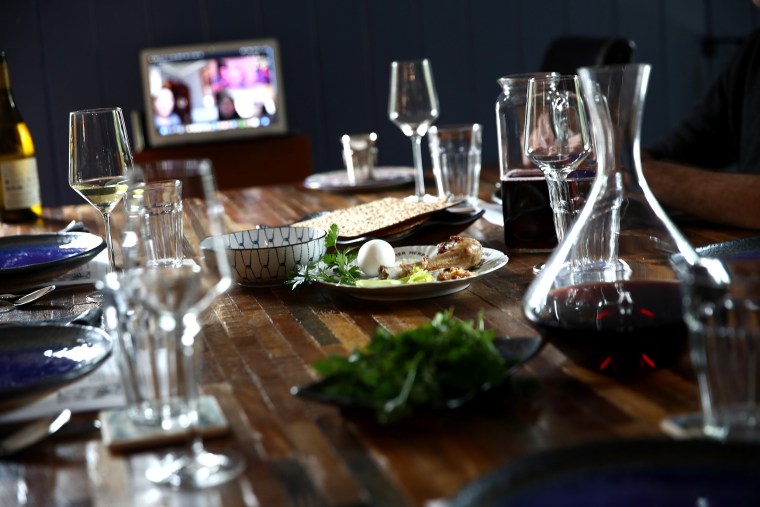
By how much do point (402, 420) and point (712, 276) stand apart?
289mm

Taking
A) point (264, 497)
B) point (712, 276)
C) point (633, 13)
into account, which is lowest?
point (264, 497)

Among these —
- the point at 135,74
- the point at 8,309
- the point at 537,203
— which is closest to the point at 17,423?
the point at 8,309

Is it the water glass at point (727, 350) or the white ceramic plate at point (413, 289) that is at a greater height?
the water glass at point (727, 350)

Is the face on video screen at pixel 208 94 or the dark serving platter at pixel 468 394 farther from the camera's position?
the face on video screen at pixel 208 94

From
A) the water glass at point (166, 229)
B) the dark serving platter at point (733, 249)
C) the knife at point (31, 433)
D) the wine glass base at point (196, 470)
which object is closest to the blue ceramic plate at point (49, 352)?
the knife at point (31, 433)

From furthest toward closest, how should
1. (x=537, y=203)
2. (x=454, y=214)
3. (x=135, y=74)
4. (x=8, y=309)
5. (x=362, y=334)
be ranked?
1. (x=135, y=74)
2. (x=454, y=214)
3. (x=537, y=203)
4. (x=8, y=309)
5. (x=362, y=334)

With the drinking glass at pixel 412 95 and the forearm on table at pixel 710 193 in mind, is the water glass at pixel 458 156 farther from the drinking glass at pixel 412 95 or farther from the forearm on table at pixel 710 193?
the forearm on table at pixel 710 193

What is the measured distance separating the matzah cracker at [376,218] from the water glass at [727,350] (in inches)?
35.4

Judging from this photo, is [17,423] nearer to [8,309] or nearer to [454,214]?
[8,309]

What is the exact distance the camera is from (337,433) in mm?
830

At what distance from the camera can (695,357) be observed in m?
0.73

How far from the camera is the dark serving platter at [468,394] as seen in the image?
0.82 meters

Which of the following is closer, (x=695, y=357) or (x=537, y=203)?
(x=695, y=357)

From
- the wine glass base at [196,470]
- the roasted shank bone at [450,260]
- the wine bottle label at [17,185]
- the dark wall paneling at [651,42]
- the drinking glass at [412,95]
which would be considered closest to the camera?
the wine glass base at [196,470]
